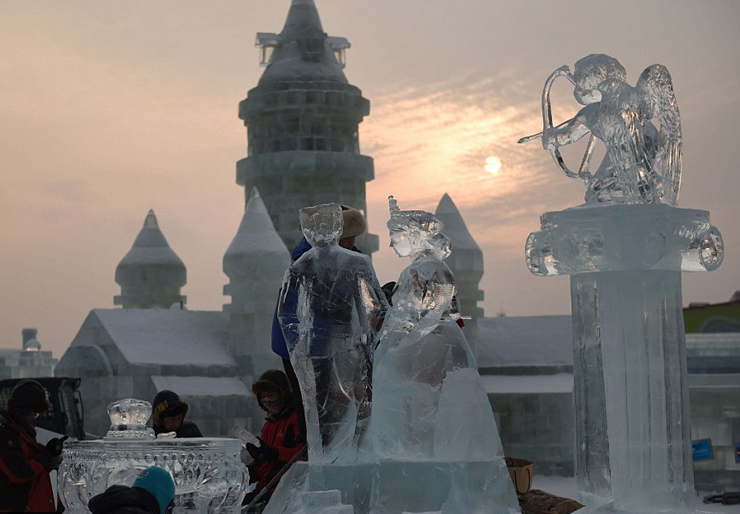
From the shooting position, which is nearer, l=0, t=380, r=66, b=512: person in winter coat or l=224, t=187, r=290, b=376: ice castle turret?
l=0, t=380, r=66, b=512: person in winter coat

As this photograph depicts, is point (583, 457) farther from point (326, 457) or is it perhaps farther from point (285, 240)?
point (285, 240)

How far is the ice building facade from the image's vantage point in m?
36.0

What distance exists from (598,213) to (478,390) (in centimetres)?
105

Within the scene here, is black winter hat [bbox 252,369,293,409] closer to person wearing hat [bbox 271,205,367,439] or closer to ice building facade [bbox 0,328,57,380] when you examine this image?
person wearing hat [bbox 271,205,367,439]

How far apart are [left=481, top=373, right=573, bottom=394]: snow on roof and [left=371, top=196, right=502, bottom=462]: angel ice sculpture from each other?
1379 cm

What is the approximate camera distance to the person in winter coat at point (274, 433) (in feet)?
21.8

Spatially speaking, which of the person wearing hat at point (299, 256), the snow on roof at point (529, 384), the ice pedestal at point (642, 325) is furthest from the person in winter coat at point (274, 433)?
the snow on roof at point (529, 384)

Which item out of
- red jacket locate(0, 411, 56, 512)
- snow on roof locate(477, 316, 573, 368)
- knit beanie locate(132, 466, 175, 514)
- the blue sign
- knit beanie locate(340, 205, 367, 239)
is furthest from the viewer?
snow on roof locate(477, 316, 573, 368)

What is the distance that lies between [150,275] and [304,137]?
542 cm

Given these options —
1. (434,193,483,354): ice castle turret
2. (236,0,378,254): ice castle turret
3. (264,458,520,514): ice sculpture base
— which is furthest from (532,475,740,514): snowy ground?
(264,458,520,514): ice sculpture base

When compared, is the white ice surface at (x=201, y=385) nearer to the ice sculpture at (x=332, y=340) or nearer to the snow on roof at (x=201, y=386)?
the snow on roof at (x=201, y=386)

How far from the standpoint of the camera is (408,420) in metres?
5.33

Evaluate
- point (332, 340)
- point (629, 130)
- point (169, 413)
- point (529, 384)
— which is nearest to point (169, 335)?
point (529, 384)

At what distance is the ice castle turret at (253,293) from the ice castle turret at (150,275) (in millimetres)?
5449
